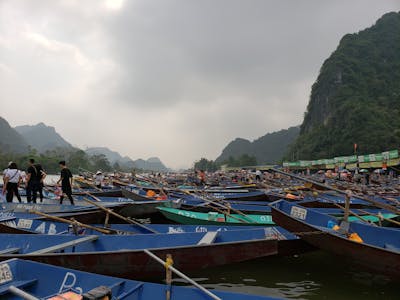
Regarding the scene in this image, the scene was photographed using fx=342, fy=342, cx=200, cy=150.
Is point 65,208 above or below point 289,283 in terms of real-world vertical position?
above

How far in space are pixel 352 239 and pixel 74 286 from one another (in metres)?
4.98

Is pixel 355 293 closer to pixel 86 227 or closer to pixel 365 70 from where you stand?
pixel 86 227

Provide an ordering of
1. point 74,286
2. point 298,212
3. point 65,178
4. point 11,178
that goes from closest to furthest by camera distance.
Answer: point 74,286 → point 298,212 → point 65,178 → point 11,178

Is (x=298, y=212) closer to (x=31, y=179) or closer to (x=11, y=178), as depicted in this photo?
(x=31, y=179)

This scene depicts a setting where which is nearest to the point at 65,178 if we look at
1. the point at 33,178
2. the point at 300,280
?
the point at 33,178

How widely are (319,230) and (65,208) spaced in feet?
27.6

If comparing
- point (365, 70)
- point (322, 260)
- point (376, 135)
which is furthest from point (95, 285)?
point (365, 70)

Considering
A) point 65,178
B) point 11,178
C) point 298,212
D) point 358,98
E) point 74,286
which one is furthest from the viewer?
point 358,98

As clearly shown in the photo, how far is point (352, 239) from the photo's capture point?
6.51 metres

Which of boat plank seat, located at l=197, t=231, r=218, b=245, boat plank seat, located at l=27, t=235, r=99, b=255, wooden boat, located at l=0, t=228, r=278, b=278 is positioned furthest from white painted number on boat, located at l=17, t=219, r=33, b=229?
boat plank seat, located at l=197, t=231, r=218, b=245

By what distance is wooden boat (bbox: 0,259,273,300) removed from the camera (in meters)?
3.88

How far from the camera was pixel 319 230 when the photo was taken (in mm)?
Answer: 6605

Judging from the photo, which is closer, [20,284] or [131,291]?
[131,291]

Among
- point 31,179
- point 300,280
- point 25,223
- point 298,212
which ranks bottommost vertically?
point 300,280
